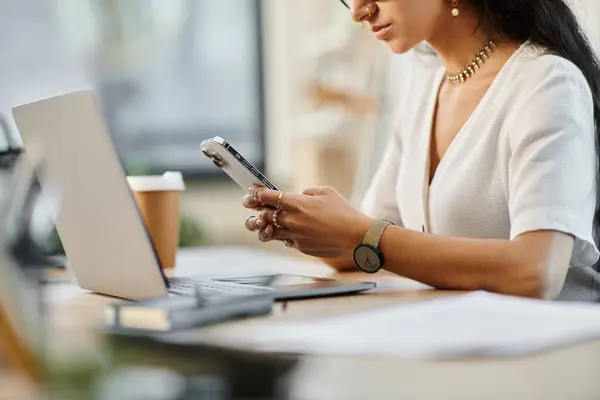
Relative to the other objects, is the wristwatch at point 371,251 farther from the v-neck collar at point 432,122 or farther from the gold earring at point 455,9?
the gold earring at point 455,9

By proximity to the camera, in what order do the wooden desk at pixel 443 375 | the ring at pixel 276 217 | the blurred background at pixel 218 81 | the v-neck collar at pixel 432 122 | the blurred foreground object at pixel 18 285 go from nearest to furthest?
the blurred foreground object at pixel 18 285 → the wooden desk at pixel 443 375 → the ring at pixel 276 217 → the v-neck collar at pixel 432 122 → the blurred background at pixel 218 81

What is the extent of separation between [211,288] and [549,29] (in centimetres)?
77

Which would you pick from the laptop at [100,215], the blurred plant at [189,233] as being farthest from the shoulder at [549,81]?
the blurred plant at [189,233]

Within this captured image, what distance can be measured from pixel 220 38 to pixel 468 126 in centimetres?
223

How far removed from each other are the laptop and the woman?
0.32 ft

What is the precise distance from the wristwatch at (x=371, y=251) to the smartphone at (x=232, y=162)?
0.49ft

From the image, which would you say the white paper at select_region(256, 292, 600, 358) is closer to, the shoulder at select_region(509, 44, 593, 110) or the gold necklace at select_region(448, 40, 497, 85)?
the shoulder at select_region(509, 44, 593, 110)

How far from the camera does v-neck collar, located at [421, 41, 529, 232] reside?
132cm

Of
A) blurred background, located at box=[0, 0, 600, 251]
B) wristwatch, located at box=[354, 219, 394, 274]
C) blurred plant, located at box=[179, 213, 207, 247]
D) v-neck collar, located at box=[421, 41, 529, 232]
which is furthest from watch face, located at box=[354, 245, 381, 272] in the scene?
blurred plant, located at box=[179, 213, 207, 247]

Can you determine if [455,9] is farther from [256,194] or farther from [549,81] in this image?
[256,194]

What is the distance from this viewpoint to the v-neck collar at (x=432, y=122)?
1.32 metres

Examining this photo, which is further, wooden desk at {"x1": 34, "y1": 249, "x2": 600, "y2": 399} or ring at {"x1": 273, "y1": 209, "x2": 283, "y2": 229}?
ring at {"x1": 273, "y1": 209, "x2": 283, "y2": 229}

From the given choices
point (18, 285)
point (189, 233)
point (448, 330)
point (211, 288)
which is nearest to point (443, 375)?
point (448, 330)

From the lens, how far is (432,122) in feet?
4.93
